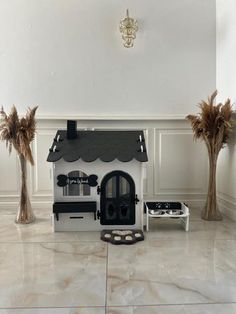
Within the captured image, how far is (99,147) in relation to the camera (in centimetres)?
256

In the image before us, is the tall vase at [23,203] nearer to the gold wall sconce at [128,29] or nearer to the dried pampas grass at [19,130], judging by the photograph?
the dried pampas grass at [19,130]

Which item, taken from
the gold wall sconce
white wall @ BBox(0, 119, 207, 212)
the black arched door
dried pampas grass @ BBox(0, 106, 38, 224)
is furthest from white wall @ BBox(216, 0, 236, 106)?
dried pampas grass @ BBox(0, 106, 38, 224)

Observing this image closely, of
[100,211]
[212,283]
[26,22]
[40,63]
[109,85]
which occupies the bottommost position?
[212,283]

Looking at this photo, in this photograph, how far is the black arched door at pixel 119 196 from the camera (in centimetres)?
247

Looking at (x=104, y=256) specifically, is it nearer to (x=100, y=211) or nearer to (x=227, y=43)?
(x=100, y=211)

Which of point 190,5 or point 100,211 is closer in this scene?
point 100,211

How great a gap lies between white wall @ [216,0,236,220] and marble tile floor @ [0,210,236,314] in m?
0.41

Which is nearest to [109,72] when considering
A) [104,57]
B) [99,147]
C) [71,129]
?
[104,57]

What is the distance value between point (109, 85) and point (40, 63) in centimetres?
70

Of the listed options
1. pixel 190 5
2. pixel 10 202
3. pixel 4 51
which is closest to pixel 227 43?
pixel 190 5

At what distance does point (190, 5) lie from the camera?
10.2ft

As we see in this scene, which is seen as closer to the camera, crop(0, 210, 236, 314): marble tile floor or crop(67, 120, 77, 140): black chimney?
crop(0, 210, 236, 314): marble tile floor

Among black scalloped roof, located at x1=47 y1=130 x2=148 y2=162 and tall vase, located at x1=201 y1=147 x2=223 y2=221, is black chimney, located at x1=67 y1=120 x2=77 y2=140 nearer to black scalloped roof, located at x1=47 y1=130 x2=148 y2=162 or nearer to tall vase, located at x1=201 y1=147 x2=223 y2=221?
black scalloped roof, located at x1=47 y1=130 x2=148 y2=162

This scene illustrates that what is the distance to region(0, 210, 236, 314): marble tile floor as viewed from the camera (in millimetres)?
1411
